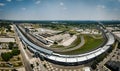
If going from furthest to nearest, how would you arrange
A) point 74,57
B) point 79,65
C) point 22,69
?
1. point 74,57
2. point 79,65
3. point 22,69

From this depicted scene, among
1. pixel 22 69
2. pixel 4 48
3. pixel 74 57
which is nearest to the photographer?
pixel 22 69

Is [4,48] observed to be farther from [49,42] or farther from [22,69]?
[22,69]

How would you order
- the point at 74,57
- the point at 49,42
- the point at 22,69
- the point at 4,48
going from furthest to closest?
the point at 49,42
the point at 4,48
the point at 74,57
the point at 22,69

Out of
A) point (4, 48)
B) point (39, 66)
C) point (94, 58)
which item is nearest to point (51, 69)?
point (39, 66)

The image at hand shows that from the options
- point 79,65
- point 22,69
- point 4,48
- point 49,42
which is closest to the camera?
point 22,69

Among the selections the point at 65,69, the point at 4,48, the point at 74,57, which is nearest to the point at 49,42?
the point at 4,48

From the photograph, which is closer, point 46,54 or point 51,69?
point 51,69

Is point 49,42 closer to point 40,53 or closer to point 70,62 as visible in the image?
point 40,53

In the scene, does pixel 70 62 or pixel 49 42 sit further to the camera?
pixel 49 42
